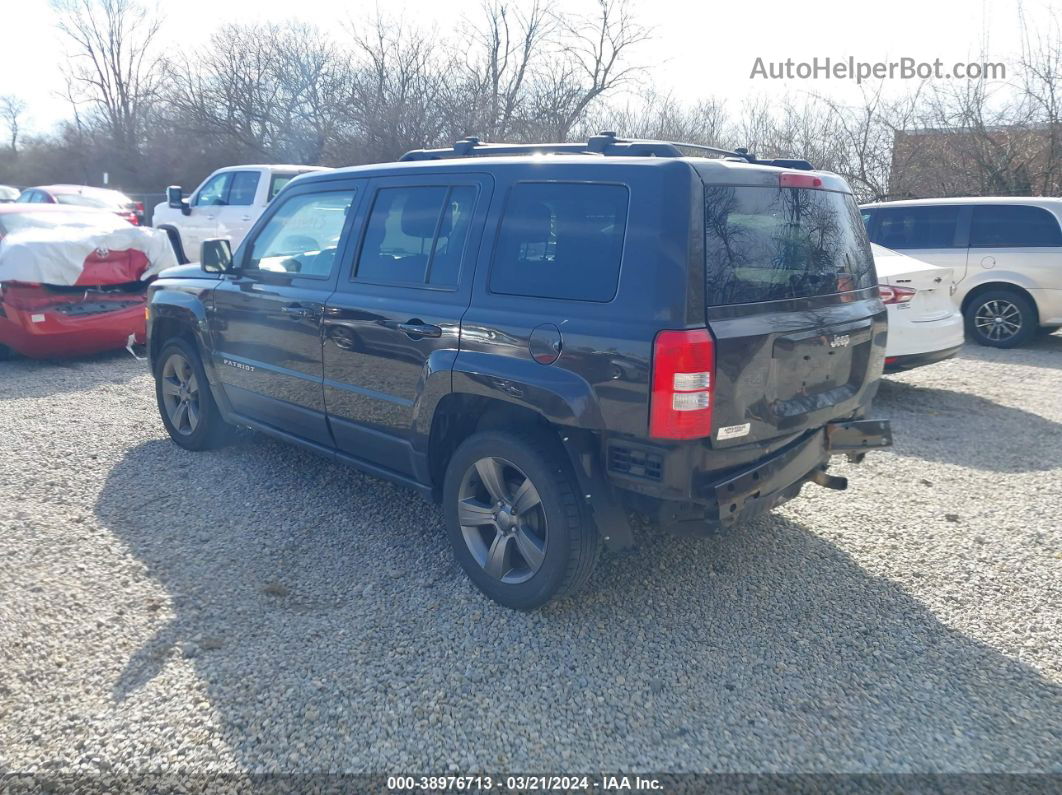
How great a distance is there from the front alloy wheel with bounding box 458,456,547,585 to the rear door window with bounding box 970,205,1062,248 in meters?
8.67

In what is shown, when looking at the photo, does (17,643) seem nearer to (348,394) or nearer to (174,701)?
(174,701)

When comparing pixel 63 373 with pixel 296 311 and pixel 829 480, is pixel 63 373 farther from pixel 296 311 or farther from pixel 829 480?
pixel 829 480

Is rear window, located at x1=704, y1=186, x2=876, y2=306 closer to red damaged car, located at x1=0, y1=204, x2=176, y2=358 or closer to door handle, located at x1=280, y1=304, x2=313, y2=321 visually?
door handle, located at x1=280, y1=304, x2=313, y2=321

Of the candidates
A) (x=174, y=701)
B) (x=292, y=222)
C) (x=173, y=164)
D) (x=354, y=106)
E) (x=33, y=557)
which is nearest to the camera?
(x=174, y=701)

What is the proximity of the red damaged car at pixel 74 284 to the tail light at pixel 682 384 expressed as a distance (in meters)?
7.12

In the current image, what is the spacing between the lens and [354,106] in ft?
85.4

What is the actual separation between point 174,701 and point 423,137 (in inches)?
920

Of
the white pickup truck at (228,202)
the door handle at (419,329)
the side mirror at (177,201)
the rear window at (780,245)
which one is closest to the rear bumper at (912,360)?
the rear window at (780,245)

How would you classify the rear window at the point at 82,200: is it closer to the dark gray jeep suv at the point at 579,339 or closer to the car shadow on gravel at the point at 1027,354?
the dark gray jeep suv at the point at 579,339

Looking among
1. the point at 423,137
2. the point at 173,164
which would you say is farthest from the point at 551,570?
the point at 173,164

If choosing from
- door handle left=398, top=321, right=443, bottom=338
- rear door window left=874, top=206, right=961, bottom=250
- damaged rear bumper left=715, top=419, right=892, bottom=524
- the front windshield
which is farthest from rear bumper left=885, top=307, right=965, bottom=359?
the front windshield

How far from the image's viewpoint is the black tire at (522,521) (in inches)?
128

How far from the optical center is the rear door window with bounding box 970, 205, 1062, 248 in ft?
31.0

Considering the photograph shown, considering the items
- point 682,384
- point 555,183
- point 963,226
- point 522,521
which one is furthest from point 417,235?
point 963,226
